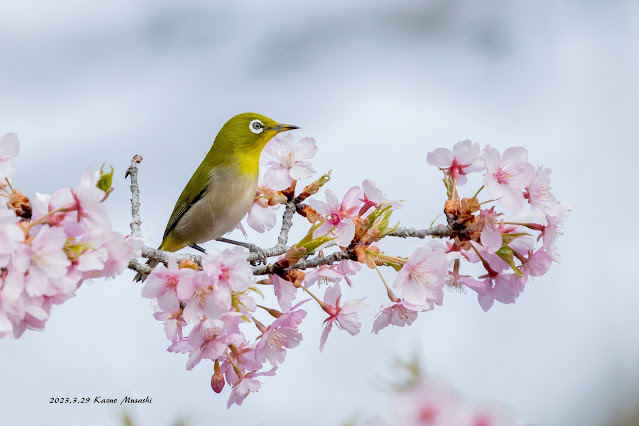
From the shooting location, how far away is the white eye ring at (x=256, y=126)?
5117mm

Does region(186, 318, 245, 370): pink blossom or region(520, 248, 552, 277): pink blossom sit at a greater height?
region(520, 248, 552, 277): pink blossom

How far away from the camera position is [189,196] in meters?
5.35

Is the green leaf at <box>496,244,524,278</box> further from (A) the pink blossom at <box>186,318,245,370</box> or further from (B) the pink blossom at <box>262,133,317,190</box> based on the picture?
(A) the pink blossom at <box>186,318,245,370</box>

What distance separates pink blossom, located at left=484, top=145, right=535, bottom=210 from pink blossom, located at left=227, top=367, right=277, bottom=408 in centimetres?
135

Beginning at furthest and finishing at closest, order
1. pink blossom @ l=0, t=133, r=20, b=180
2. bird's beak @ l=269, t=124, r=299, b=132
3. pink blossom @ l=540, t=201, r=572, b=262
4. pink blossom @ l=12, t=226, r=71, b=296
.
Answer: bird's beak @ l=269, t=124, r=299, b=132 < pink blossom @ l=540, t=201, r=572, b=262 < pink blossom @ l=0, t=133, r=20, b=180 < pink blossom @ l=12, t=226, r=71, b=296

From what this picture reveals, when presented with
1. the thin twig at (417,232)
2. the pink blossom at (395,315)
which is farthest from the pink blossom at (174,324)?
the thin twig at (417,232)

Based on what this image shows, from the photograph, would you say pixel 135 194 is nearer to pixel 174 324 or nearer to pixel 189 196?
pixel 174 324

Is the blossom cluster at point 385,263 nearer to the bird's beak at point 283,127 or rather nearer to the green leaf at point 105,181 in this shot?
the green leaf at point 105,181

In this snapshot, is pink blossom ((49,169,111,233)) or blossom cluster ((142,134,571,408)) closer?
pink blossom ((49,169,111,233))

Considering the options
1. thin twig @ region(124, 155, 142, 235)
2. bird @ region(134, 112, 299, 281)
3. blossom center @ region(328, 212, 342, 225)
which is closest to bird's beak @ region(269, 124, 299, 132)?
bird @ region(134, 112, 299, 281)

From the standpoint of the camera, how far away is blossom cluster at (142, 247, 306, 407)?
301 cm

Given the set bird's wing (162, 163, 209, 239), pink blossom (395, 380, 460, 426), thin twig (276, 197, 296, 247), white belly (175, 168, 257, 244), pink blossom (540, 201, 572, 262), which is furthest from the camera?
bird's wing (162, 163, 209, 239)

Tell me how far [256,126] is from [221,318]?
2163mm

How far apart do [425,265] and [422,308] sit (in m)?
0.21
